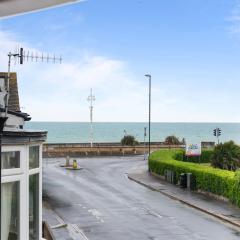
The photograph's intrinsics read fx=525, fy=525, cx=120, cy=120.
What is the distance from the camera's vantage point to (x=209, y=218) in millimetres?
23172

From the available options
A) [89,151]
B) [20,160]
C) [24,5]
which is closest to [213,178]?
[24,5]

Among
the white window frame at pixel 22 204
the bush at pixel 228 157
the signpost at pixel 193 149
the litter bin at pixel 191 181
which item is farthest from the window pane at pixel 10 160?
the signpost at pixel 193 149

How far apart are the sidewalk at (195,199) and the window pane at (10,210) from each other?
48.7 feet

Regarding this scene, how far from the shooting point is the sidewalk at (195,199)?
23453 mm

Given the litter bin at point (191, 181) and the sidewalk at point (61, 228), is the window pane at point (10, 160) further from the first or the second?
the litter bin at point (191, 181)

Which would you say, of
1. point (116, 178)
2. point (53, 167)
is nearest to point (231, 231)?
point (116, 178)

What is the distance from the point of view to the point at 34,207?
883cm

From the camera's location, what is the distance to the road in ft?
64.7

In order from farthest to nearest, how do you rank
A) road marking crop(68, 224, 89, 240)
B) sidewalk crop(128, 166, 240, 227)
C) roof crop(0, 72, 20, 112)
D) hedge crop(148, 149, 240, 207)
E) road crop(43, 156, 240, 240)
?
1. hedge crop(148, 149, 240, 207)
2. sidewalk crop(128, 166, 240, 227)
3. road crop(43, 156, 240, 240)
4. road marking crop(68, 224, 89, 240)
5. roof crop(0, 72, 20, 112)

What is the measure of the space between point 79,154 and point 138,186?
95.8ft

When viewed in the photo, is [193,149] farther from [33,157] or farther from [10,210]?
[10,210]

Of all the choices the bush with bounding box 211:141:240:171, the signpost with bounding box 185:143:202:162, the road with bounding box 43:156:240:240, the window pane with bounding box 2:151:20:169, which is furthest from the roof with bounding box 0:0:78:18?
the signpost with bounding box 185:143:202:162

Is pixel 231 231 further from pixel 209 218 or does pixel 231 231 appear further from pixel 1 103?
pixel 1 103

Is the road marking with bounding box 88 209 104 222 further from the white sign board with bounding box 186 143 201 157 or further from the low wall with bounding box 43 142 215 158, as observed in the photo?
the low wall with bounding box 43 142 215 158
